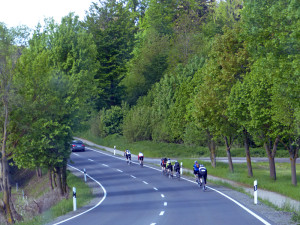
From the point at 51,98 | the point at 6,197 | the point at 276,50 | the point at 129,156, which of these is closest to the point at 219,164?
the point at 129,156

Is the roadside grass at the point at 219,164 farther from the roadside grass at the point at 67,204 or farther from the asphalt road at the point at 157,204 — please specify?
the roadside grass at the point at 67,204

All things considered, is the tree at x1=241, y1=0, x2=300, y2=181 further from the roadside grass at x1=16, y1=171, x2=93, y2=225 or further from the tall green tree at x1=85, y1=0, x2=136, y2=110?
the tall green tree at x1=85, y1=0, x2=136, y2=110

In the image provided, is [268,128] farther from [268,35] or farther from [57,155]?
[57,155]

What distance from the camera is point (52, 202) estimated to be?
2848cm

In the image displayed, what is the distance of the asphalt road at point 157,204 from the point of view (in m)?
16.0

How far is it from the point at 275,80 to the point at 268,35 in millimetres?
5319

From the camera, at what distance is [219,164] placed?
4372cm

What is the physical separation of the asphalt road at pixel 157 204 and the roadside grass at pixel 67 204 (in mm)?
1123

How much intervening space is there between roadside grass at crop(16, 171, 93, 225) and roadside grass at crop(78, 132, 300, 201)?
433 inches

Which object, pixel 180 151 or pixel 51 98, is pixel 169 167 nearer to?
pixel 51 98

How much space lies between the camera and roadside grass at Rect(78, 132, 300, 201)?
28547mm

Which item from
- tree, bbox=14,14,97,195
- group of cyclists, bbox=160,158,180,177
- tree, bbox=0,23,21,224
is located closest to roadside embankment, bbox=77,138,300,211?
group of cyclists, bbox=160,158,180,177

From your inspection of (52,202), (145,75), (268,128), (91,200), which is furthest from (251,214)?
(145,75)

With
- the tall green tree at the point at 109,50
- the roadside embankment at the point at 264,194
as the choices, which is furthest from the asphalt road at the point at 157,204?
the tall green tree at the point at 109,50
